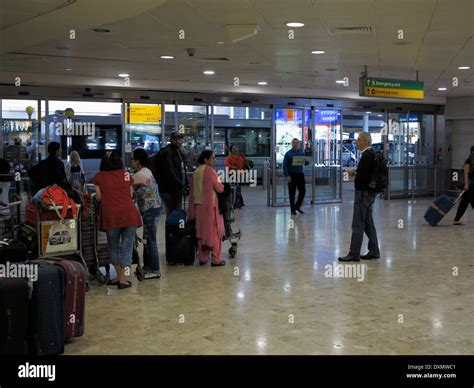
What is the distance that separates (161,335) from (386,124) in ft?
49.5

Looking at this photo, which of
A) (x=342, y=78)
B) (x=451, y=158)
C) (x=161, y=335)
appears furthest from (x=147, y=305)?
(x=451, y=158)

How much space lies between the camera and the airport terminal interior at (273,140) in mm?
5539

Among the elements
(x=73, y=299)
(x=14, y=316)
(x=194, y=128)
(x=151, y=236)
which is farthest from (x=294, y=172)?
(x=14, y=316)

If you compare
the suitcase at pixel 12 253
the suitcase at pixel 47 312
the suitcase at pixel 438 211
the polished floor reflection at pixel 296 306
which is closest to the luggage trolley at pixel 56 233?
the polished floor reflection at pixel 296 306

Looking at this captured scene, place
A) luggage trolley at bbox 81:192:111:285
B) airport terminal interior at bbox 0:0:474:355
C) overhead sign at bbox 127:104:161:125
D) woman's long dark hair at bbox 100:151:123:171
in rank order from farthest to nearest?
1. overhead sign at bbox 127:104:161:125
2. luggage trolley at bbox 81:192:111:285
3. woman's long dark hair at bbox 100:151:123:171
4. airport terminal interior at bbox 0:0:474:355

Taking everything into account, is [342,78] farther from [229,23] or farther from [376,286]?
[376,286]

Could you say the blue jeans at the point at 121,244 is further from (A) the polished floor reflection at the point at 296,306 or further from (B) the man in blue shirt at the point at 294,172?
(B) the man in blue shirt at the point at 294,172

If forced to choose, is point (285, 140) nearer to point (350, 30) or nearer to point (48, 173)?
point (350, 30)

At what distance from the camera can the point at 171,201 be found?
8539 mm

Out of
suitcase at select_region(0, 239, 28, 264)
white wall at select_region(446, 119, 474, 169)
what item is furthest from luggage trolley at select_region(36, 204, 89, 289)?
white wall at select_region(446, 119, 474, 169)

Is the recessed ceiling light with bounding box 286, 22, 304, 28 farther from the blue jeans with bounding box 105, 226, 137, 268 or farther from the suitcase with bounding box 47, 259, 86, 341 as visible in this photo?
the suitcase with bounding box 47, 259, 86, 341

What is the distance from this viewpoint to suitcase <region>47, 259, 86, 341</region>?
483 cm

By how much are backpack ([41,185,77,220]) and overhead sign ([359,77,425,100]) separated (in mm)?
6728

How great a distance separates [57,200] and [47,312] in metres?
2.22
